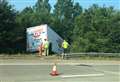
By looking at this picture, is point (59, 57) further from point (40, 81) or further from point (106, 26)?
point (106, 26)

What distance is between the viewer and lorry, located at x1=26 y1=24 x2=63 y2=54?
4848 cm

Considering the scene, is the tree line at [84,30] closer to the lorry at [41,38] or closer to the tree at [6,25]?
the tree at [6,25]

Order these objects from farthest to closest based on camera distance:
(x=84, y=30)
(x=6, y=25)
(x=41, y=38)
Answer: (x=84, y=30) < (x=6, y=25) < (x=41, y=38)

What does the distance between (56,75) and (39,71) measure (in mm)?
2504

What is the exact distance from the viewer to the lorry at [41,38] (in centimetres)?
4848

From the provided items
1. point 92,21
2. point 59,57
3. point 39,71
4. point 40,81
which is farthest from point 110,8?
point 40,81

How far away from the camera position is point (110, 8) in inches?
2773

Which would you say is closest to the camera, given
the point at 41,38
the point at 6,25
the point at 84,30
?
the point at 41,38

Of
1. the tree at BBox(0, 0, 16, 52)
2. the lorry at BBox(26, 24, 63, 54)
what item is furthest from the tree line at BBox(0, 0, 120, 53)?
the lorry at BBox(26, 24, 63, 54)

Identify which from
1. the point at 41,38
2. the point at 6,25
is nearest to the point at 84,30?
the point at 6,25

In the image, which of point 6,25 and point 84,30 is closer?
point 6,25

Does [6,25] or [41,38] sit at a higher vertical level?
[6,25]

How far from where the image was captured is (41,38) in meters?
48.9

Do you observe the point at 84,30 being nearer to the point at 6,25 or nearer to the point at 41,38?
the point at 6,25
